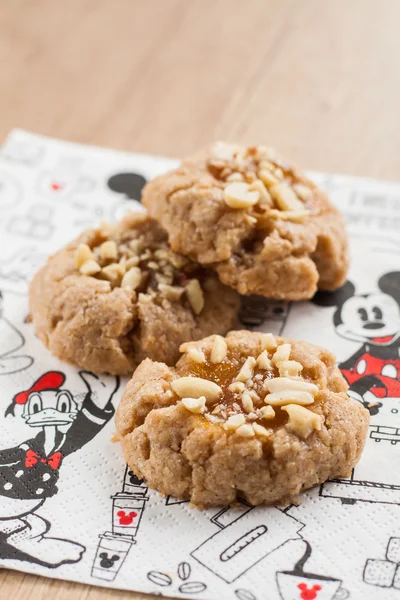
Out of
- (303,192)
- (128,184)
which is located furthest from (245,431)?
(128,184)

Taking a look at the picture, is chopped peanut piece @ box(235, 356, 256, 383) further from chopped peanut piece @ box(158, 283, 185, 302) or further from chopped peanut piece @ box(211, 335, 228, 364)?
chopped peanut piece @ box(158, 283, 185, 302)

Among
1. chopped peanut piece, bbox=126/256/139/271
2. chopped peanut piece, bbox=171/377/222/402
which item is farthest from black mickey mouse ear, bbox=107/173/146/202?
chopped peanut piece, bbox=171/377/222/402

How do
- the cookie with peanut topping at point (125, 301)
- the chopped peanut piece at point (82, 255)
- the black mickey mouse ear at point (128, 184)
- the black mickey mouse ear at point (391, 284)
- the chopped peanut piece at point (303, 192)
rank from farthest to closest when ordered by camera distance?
1. the black mickey mouse ear at point (128, 184)
2. the black mickey mouse ear at point (391, 284)
3. the chopped peanut piece at point (303, 192)
4. the chopped peanut piece at point (82, 255)
5. the cookie with peanut topping at point (125, 301)

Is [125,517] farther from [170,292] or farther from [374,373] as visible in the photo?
[374,373]

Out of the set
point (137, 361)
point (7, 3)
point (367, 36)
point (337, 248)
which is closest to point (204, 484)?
point (137, 361)

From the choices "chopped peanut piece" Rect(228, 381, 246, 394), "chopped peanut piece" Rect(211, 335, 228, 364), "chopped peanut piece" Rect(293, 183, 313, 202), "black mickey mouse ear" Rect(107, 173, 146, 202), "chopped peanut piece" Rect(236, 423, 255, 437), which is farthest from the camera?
"black mickey mouse ear" Rect(107, 173, 146, 202)

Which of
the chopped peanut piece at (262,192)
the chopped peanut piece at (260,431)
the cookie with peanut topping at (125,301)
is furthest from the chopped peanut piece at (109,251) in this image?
the chopped peanut piece at (260,431)

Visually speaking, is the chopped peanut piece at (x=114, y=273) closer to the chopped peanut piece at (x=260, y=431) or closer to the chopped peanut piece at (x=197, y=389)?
the chopped peanut piece at (x=197, y=389)
